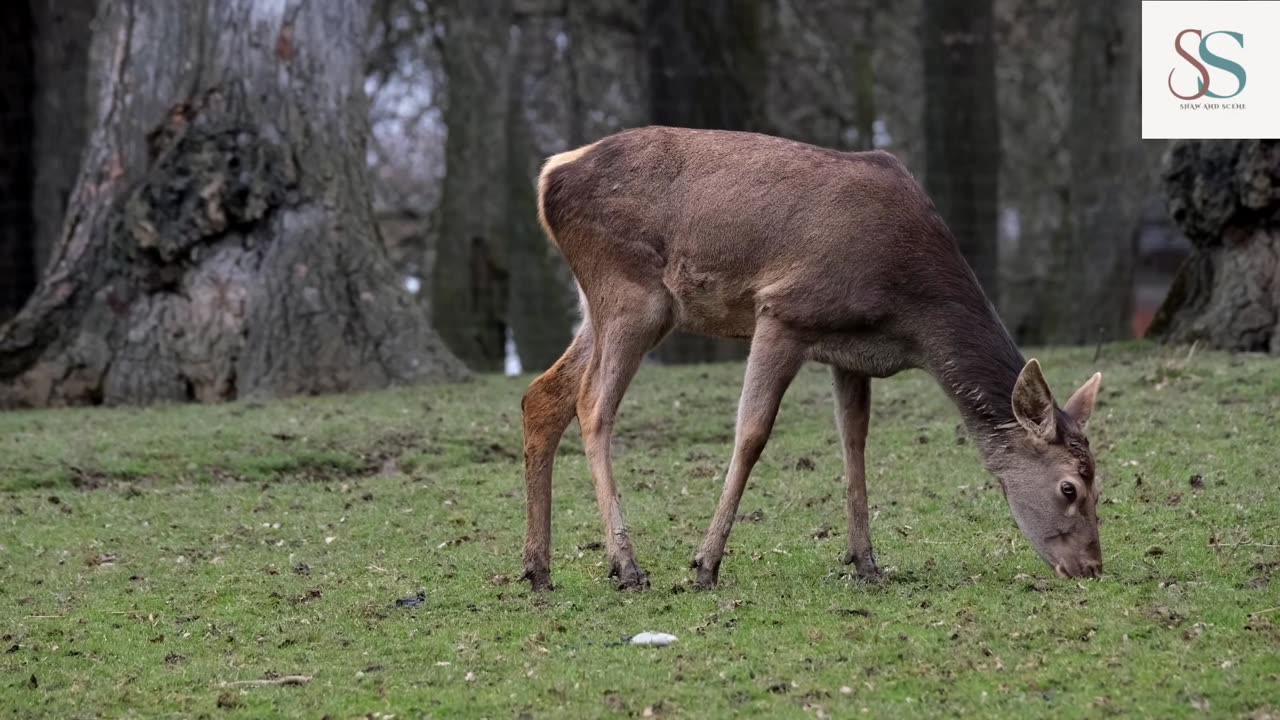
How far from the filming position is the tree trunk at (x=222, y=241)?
12.3 m

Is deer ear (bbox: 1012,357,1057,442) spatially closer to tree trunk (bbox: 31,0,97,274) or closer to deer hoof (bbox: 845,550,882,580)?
deer hoof (bbox: 845,550,882,580)

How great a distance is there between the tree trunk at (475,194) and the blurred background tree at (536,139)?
0.03 metres

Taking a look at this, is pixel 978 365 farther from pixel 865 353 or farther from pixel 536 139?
pixel 536 139

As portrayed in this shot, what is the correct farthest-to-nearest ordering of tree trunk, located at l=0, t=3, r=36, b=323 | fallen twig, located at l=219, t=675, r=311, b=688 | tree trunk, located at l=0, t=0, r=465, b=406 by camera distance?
tree trunk, located at l=0, t=3, r=36, b=323
tree trunk, located at l=0, t=0, r=465, b=406
fallen twig, located at l=219, t=675, r=311, b=688

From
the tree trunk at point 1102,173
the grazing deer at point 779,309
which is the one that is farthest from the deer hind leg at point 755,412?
the tree trunk at point 1102,173

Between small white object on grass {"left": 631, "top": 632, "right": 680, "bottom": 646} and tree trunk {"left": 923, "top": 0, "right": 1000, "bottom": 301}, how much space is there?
1236 cm

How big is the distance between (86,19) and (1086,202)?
1129 centimetres

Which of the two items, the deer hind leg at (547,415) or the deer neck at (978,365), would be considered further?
the deer hind leg at (547,415)

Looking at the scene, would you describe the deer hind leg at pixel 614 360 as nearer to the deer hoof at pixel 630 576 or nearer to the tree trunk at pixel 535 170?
the deer hoof at pixel 630 576

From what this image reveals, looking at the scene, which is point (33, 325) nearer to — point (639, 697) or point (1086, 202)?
point (639, 697)

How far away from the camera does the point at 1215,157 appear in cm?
1231

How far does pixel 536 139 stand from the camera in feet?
84.1

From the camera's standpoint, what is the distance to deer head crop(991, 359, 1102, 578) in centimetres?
671

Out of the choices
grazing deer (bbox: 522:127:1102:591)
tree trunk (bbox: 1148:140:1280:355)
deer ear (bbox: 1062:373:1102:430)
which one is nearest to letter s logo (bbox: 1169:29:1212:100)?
tree trunk (bbox: 1148:140:1280:355)
